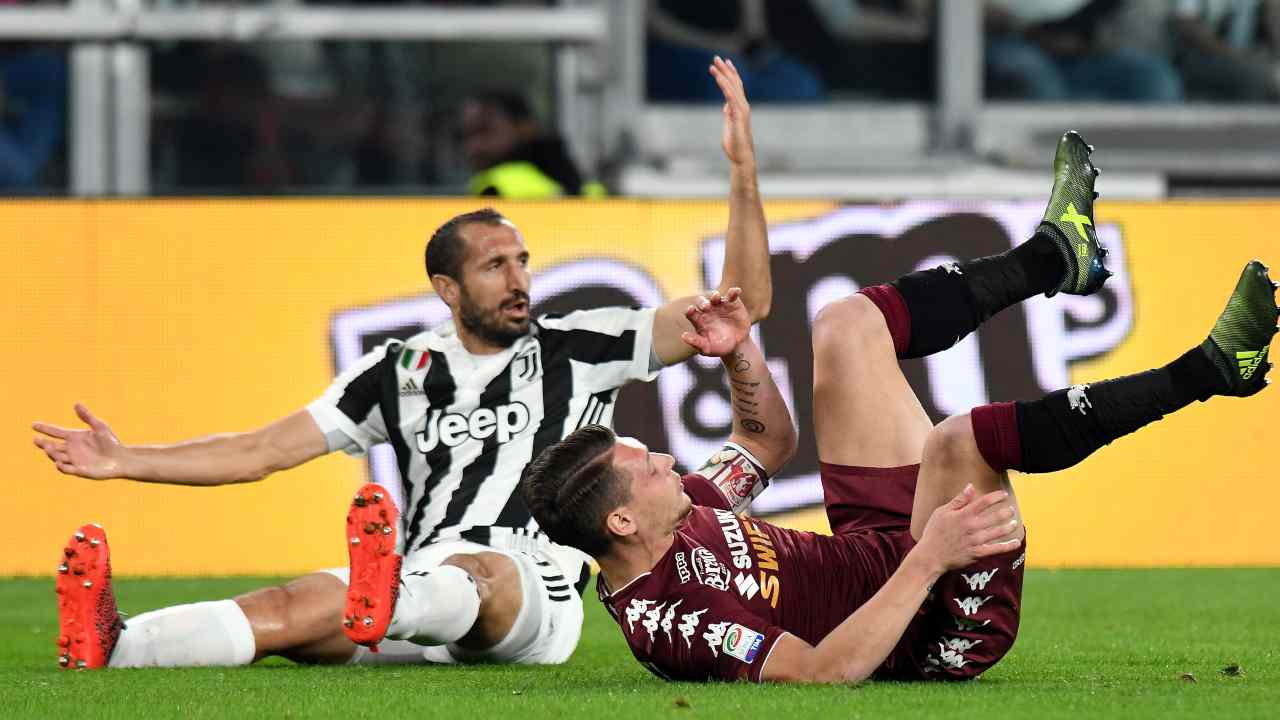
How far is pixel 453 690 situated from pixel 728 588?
32.3 inches

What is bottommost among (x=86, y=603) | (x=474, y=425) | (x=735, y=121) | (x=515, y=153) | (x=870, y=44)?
(x=86, y=603)

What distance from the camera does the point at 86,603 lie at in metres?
5.58

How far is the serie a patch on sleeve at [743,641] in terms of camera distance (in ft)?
15.4

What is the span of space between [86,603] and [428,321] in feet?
12.0

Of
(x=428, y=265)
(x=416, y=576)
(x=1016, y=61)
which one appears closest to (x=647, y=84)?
(x=1016, y=61)

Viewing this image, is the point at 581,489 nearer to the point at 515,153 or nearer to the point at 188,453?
the point at 188,453

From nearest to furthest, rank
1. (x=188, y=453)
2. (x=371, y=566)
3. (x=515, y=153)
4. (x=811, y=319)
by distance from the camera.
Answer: (x=371, y=566), (x=188, y=453), (x=811, y=319), (x=515, y=153)

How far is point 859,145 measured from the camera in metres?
16.3

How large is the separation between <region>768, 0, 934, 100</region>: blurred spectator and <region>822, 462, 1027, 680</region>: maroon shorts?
38.3 ft

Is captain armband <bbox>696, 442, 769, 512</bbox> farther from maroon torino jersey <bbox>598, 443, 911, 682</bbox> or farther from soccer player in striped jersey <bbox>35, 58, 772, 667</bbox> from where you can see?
soccer player in striped jersey <bbox>35, 58, 772, 667</bbox>

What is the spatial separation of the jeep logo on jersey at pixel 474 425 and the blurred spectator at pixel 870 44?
10.7 metres

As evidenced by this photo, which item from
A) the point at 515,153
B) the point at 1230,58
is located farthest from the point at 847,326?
the point at 1230,58

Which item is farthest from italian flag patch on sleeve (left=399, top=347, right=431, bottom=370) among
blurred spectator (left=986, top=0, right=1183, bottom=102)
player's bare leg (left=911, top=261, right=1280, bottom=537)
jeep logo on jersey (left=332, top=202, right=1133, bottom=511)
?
blurred spectator (left=986, top=0, right=1183, bottom=102)

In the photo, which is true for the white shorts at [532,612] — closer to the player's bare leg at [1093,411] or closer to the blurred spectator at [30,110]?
the player's bare leg at [1093,411]
